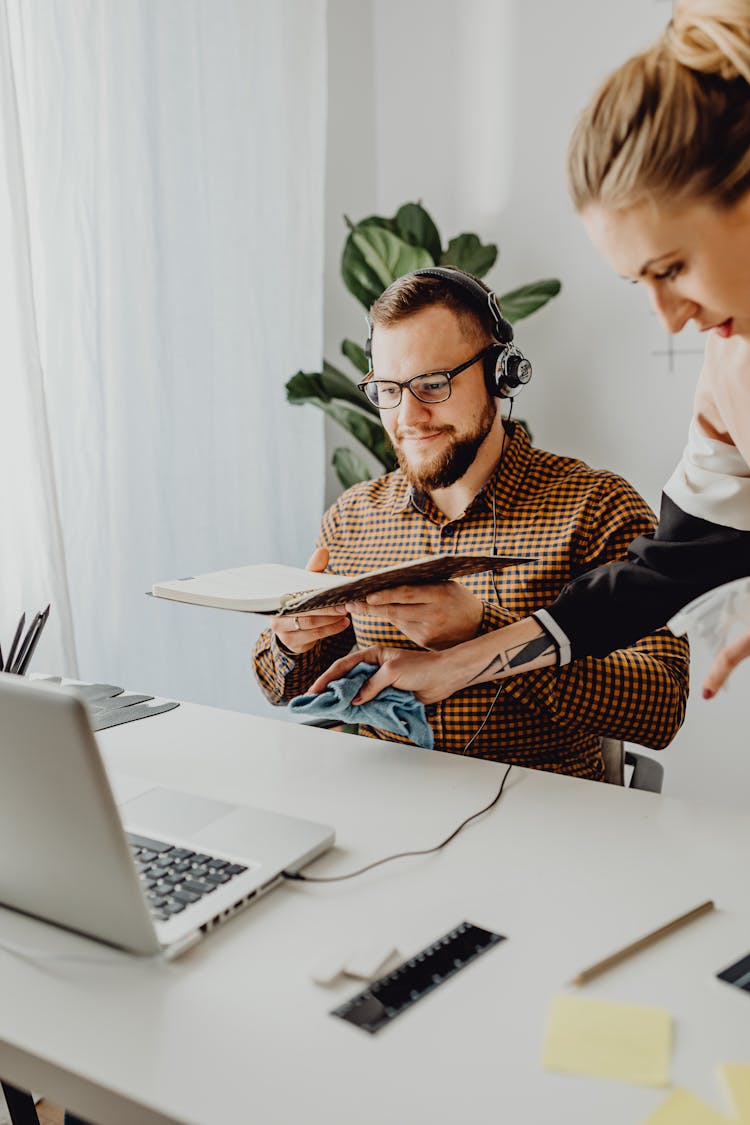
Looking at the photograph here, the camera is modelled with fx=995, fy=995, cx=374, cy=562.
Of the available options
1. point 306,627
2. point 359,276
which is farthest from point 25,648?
point 359,276

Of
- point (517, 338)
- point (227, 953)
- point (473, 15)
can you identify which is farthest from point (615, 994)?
point (473, 15)

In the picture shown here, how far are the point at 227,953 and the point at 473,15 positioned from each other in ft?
7.96

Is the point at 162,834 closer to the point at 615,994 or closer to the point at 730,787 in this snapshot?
the point at 615,994

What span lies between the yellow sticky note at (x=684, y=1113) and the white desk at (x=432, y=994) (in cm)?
1

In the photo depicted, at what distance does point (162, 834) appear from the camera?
0.98 m

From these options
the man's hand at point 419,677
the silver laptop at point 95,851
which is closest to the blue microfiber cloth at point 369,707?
the man's hand at point 419,677

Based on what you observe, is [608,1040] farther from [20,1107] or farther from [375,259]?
[375,259]

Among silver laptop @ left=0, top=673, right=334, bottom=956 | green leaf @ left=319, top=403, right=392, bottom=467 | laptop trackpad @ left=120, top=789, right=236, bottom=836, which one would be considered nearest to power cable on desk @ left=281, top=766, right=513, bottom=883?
silver laptop @ left=0, top=673, right=334, bottom=956

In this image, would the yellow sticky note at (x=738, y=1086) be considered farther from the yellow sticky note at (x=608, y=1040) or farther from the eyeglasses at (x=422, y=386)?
the eyeglasses at (x=422, y=386)

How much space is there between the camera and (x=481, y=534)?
5.03 ft

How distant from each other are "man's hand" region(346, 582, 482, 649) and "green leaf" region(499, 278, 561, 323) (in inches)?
48.3

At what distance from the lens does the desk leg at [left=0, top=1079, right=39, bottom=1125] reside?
122cm

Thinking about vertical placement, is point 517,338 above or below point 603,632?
above

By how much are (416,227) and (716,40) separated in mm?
1620
